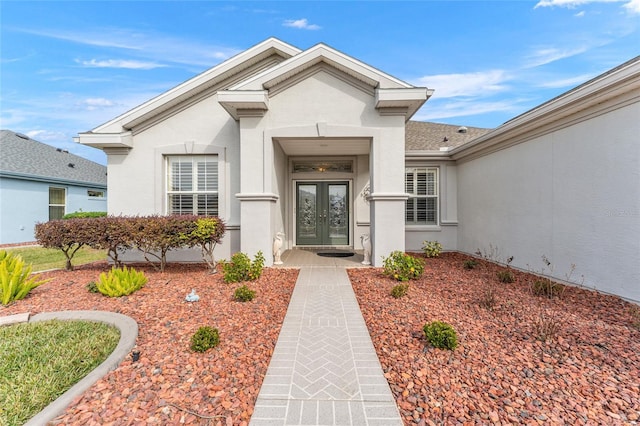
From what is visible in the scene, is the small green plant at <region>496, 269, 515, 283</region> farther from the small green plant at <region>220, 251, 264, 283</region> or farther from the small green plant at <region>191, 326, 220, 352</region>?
the small green plant at <region>191, 326, 220, 352</region>

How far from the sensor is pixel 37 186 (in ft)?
45.3

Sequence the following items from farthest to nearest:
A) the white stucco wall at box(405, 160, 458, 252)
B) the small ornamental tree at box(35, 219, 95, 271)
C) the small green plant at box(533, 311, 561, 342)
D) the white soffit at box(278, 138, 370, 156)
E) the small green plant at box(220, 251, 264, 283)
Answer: the white stucco wall at box(405, 160, 458, 252) < the white soffit at box(278, 138, 370, 156) < the small ornamental tree at box(35, 219, 95, 271) < the small green plant at box(220, 251, 264, 283) < the small green plant at box(533, 311, 561, 342)

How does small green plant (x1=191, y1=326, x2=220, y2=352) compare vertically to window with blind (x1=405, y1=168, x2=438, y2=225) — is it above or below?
below

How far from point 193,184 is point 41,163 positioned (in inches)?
533

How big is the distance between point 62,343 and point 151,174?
6186 mm

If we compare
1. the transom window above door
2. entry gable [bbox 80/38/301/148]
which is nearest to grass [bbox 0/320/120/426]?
entry gable [bbox 80/38/301/148]

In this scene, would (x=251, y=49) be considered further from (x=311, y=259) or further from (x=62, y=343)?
(x=62, y=343)

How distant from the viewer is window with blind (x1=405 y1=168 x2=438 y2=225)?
10266 millimetres

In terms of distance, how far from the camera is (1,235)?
488 inches

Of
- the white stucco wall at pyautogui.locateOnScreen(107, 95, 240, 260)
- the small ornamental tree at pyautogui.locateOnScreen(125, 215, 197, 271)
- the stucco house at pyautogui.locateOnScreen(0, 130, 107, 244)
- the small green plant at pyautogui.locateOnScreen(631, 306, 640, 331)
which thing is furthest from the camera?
the stucco house at pyautogui.locateOnScreen(0, 130, 107, 244)

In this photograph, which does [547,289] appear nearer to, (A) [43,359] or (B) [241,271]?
(B) [241,271]

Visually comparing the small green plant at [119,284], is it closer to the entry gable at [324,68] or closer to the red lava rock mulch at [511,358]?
the red lava rock mulch at [511,358]

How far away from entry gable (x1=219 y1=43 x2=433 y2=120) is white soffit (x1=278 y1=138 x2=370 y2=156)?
50.4 inches

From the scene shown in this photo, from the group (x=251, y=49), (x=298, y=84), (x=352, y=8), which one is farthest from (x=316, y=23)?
(x=298, y=84)
